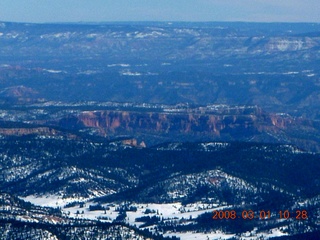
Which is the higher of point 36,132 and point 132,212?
point 36,132

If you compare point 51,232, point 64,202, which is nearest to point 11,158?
point 64,202

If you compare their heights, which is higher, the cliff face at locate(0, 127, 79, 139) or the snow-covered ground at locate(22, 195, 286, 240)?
the cliff face at locate(0, 127, 79, 139)

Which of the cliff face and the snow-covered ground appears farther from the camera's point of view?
the cliff face

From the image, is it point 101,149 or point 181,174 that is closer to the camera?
point 181,174

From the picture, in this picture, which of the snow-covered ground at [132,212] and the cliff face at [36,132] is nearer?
the snow-covered ground at [132,212]

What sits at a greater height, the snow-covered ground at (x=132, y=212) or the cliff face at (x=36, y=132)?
the cliff face at (x=36, y=132)

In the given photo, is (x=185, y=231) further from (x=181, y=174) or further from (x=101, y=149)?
(x=101, y=149)

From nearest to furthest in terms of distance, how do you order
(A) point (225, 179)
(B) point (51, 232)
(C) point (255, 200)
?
(B) point (51, 232) < (C) point (255, 200) < (A) point (225, 179)

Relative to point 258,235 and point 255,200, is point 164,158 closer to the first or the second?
point 255,200

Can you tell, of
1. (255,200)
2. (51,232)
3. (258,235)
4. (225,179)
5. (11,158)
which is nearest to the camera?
(51,232)

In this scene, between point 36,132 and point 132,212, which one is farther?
point 36,132

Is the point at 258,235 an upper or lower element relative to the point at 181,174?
lower
